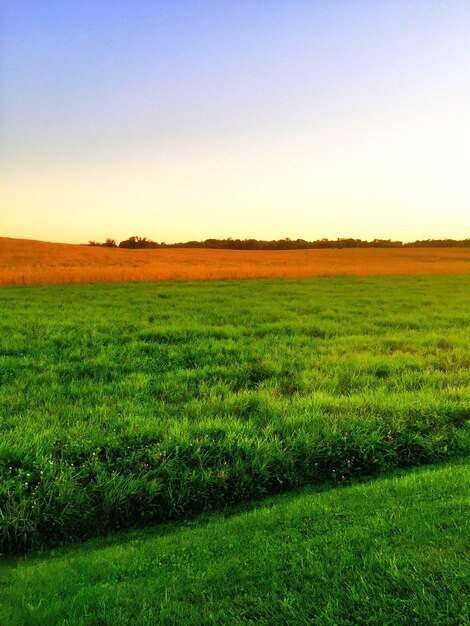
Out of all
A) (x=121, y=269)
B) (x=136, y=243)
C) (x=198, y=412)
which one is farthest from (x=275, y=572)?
(x=136, y=243)

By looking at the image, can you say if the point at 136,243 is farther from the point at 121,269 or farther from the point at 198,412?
the point at 198,412

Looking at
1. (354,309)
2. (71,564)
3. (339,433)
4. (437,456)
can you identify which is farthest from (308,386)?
(354,309)

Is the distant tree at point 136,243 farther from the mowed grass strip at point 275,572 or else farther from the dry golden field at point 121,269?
the mowed grass strip at point 275,572

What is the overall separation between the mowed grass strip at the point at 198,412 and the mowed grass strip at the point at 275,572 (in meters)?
0.54

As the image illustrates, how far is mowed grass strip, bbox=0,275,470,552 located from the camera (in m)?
4.14

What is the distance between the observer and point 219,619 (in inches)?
101

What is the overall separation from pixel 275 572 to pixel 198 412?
10.5ft

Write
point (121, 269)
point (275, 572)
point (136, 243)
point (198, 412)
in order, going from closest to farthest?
1. point (275, 572)
2. point (198, 412)
3. point (121, 269)
4. point (136, 243)

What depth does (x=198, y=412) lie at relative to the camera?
235 inches

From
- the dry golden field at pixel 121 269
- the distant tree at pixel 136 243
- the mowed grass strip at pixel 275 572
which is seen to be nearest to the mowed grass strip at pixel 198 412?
the mowed grass strip at pixel 275 572

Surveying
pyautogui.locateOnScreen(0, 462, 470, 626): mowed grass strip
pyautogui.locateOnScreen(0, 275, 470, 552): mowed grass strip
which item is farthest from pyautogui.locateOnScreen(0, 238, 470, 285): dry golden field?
pyautogui.locateOnScreen(0, 462, 470, 626): mowed grass strip

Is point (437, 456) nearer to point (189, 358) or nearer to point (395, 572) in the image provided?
point (395, 572)

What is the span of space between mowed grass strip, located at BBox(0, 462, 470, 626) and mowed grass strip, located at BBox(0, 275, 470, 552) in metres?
0.54

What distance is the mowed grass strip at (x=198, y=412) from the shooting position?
4.14 metres
